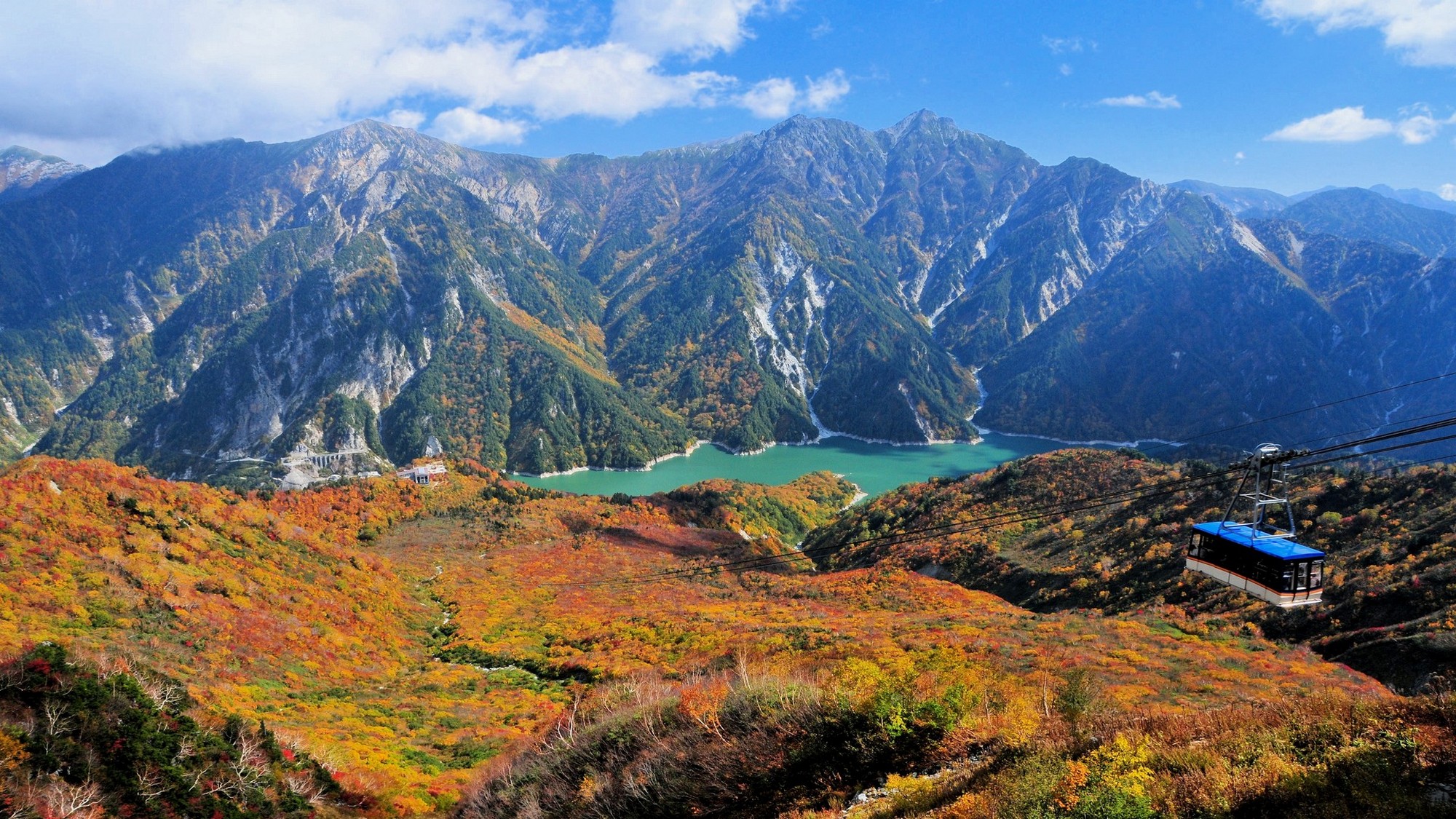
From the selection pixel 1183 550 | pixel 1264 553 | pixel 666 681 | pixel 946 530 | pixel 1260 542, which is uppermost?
pixel 1260 542

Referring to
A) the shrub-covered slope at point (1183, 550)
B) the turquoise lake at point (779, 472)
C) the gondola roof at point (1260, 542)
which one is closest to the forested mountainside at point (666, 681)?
the shrub-covered slope at point (1183, 550)

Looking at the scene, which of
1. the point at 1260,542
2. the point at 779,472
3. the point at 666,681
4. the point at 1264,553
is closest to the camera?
the point at 1264,553

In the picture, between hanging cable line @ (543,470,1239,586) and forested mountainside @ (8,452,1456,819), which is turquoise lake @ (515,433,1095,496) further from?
forested mountainside @ (8,452,1456,819)

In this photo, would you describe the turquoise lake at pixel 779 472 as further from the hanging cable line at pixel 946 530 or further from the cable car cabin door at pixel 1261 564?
the cable car cabin door at pixel 1261 564

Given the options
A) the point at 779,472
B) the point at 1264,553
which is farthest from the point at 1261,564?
the point at 779,472

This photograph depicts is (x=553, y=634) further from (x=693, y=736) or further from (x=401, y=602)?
(x=693, y=736)

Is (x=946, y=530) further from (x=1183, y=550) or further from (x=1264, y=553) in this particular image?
(x=1264, y=553)

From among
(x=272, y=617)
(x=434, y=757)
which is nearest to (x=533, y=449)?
(x=272, y=617)
